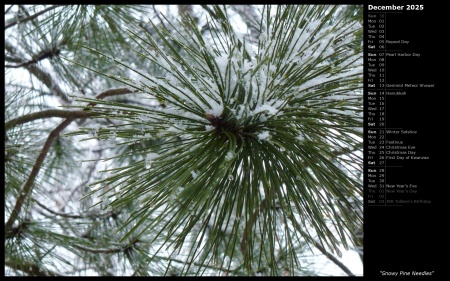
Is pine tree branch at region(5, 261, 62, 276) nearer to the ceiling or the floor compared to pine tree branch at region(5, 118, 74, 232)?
nearer to the floor

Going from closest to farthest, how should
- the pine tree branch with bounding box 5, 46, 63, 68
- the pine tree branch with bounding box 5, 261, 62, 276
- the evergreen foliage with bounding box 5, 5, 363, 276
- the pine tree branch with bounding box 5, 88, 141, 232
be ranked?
1. the evergreen foliage with bounding box 5, 5, 363, 276
2. the pine tree branch with bounding box 5, 88, 141, 232
3. the pine tree branch with bounding box 5, 261, 62, 276
4. the pine tree branch with bounding box 5, 46, 63, 68

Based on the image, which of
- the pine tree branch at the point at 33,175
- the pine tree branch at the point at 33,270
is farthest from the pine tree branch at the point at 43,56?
the pine tree branch at the point at 33,270

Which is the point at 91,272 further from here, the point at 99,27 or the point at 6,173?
the point at 99,27

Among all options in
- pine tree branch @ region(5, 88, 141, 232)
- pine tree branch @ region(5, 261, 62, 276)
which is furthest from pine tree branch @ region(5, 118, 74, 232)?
pine tree branch @ region(5, 261, 62, 276)

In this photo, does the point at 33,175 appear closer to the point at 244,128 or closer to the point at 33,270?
the point at 33,270

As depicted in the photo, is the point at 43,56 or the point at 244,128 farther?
the point at 43,56

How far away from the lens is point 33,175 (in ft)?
3.47

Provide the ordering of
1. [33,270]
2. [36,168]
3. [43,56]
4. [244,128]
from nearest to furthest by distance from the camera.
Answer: [244,128] < [36,168] < [33,270] < [43,56]

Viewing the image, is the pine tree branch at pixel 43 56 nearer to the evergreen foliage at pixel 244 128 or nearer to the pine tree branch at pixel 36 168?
the pine tree branch at pixel 36 168

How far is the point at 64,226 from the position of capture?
1.28 metres

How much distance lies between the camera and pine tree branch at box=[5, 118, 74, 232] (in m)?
1.05

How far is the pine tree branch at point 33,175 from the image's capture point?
1052 mm
